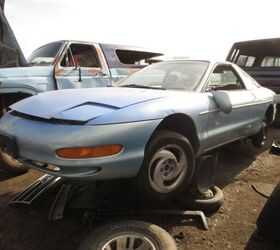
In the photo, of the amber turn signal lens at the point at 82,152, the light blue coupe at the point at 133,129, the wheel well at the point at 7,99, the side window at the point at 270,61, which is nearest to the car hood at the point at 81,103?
the light blue coupe at the point at 133,129

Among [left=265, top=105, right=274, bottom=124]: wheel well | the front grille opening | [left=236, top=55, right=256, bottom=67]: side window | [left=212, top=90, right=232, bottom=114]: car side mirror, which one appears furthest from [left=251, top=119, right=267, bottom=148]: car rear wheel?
the front grille opening

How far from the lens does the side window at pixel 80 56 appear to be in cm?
595

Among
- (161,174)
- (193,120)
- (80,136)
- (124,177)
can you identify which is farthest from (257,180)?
(80,136)

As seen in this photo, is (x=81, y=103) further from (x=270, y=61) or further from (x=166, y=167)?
(x=270, y=61)

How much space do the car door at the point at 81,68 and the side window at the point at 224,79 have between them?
2418 mm

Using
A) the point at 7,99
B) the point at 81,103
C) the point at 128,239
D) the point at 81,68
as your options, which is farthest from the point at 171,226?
the point at 81,68

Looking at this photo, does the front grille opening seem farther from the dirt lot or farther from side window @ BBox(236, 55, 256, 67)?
side window @ BBox(236, 55, 256, 67)

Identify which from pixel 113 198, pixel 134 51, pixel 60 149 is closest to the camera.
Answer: pixel 60 149

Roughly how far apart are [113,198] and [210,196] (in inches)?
38.8

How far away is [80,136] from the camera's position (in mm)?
2502

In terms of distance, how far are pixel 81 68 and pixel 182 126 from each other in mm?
3176

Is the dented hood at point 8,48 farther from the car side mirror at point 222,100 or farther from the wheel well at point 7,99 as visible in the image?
the car side mirror at point 222,100

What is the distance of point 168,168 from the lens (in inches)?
122

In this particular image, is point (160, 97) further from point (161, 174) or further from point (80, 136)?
point (80, 136)
